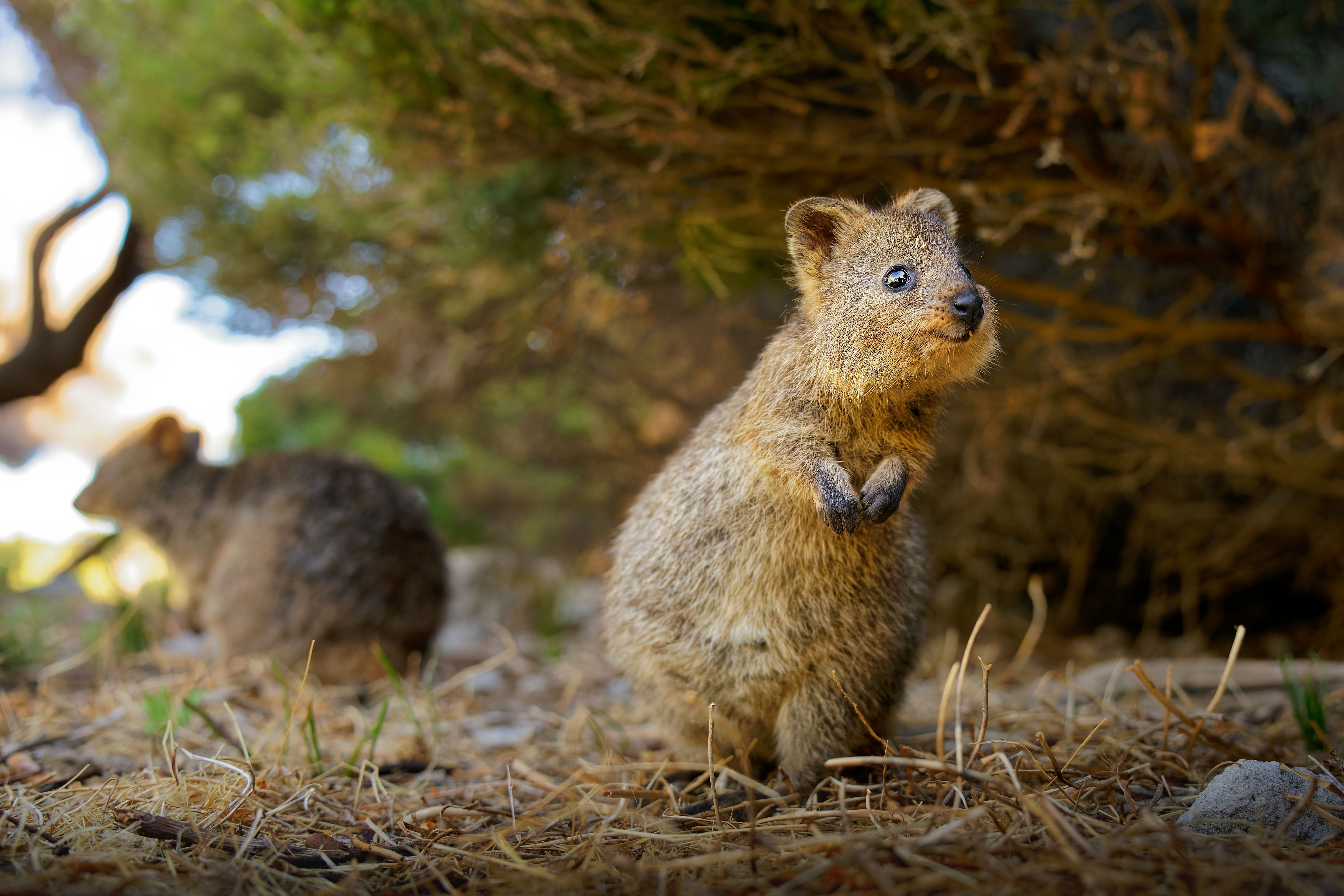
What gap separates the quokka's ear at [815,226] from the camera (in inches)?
111

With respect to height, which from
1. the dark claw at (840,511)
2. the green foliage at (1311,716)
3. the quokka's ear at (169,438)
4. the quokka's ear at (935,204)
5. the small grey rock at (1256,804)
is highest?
the quokka's ear at (935,204)

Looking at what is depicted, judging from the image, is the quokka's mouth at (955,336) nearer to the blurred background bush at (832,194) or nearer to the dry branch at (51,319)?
the blurred background bush at (832,194)

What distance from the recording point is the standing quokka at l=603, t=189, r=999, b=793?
257 centimetres

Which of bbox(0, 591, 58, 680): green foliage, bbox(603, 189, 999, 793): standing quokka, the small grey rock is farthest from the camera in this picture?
bbox(0, 591, 58, 680): green foliage

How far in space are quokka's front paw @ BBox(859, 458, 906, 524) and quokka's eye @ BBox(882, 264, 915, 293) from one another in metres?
0.54

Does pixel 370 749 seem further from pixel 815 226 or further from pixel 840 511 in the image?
pixel 815 226

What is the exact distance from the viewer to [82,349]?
8312 millimetres

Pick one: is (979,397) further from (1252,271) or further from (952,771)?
(952,771)

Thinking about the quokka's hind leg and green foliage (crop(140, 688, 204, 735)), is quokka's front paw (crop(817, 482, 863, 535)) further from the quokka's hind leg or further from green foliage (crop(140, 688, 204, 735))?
green foliage (crop(140, 688, 204, 735))

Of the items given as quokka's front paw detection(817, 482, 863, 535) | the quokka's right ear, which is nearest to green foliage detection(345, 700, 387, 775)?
quokka's front paw detection(817, 482, 863, 535)

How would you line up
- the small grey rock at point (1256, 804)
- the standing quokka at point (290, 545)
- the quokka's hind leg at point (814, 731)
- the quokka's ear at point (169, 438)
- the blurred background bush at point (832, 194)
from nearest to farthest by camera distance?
the small grey rock at point (1256, 804)
the quokka's hind leg at point (814, 731)
the blurred background bush at point (832, 194)
the standing quokka at point (290, 545)
the quokka's ear at point (169, 438)

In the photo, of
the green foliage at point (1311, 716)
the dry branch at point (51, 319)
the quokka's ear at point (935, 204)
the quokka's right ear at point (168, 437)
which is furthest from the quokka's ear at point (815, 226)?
the dry branch at point (51, 319)

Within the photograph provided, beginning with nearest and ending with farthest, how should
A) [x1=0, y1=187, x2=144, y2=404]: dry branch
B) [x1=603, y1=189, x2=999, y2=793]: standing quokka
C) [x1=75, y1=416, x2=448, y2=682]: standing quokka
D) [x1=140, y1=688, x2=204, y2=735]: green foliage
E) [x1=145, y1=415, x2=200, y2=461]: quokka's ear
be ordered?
1. [x1=603, y1=189, x2=999, y2=793]: standing quokka
2. [x1=140, y1=688, x2=204, y2=735]: green foliage
3. [x1=75, y1=416, x2=448, y2=682]: standing quokka
4. [x1=145, y1=415, x2=200, y2=461]: quokka's ear
5. [x1=0, y1=187, x2=144, y2=404]: dry branch

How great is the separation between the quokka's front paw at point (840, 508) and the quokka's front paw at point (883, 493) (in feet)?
0.12
